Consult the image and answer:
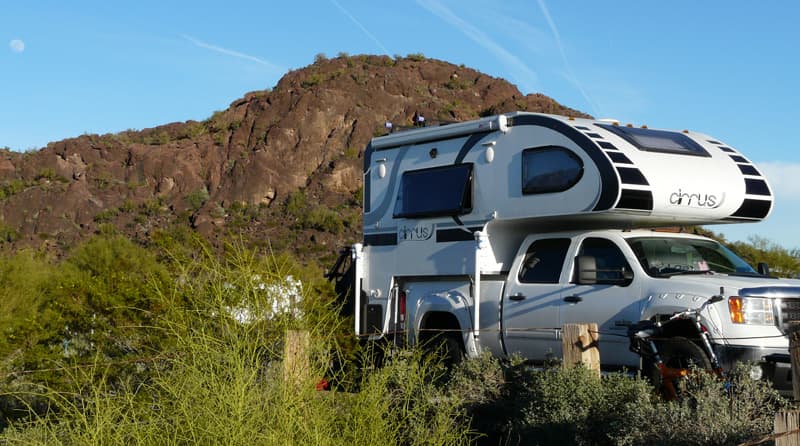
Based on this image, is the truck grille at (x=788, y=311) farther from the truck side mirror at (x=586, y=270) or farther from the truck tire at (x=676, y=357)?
the truck side mirror at (x=586, y=270)

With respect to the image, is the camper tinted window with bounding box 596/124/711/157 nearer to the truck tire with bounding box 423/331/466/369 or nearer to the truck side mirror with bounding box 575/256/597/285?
the truck side mirror with bounding box 575/256/597/285

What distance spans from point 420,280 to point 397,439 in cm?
552

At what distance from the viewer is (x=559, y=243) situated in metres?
10.7

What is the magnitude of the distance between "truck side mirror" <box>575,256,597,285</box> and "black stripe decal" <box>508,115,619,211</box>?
532 millimetres

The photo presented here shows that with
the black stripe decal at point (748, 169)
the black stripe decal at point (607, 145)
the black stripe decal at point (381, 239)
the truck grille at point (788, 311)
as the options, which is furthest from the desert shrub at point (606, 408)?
the black stripe decal at point (748, 169)

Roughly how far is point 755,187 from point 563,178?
7.53 feet

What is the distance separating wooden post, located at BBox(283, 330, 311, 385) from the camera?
5.99m

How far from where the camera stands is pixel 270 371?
607cm

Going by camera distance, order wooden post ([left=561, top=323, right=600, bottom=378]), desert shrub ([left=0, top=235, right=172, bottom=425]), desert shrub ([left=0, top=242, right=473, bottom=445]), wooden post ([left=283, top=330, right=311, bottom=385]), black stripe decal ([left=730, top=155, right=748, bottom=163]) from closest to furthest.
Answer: desert shrub ([left=0, top=242, right=473, bottom=445]) → wooden post ([left=283, top=330, right=311, bottom=385]) → wooden post ([left=561, top=323, right=600, bottom=378]) → desert shrub ([left=0, top=235, right=172, bottom=425]) → black stripe decal ([left=730, top=155, right=748, bottom=163])

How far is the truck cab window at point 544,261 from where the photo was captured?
1062 cm

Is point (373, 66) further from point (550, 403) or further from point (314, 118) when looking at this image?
point (550, 403)

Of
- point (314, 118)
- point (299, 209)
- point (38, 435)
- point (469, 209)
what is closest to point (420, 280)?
point (469, 209)

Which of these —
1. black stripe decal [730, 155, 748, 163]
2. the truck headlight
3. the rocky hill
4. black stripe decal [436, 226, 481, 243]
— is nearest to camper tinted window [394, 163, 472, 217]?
black stripe decal [436, 226, 481, 243]

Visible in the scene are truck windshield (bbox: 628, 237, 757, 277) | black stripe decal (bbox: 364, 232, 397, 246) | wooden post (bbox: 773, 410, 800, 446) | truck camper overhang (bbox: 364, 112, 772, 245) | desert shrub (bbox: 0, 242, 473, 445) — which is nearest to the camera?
wooden post (bbox: 773, 410, 800, 446)
